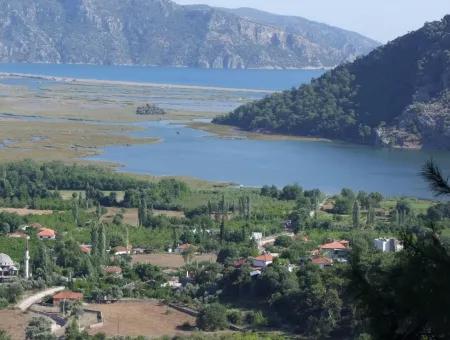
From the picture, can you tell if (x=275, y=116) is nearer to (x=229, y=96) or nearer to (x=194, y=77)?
(x=229, y=96)

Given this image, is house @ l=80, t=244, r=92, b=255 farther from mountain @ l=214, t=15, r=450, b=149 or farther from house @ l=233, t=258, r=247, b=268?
mountain @ l=214, t=15, r=450, b=149

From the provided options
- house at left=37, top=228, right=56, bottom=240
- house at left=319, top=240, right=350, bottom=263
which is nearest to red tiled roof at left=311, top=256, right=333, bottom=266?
house at left=319, top=240, right=350, bottom=263

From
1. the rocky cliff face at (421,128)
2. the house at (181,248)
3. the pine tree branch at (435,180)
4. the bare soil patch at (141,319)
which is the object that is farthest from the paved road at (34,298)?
the rocky cliff face at (421,128)

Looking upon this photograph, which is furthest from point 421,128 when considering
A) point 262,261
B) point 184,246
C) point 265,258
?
point 262,261

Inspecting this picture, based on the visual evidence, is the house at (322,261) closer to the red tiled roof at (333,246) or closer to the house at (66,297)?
the red tiled roof at (333,246)

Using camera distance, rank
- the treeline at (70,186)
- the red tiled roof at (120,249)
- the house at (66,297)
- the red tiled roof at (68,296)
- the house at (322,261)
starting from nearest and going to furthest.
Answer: the house at (66,297) < the red tiled roof at (68,296) < the house at (322,261) < the red tiled roof at (120,249) < the treeline at (70,186)

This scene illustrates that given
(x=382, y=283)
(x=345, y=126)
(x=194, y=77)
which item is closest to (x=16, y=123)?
(x=345, y=126)
